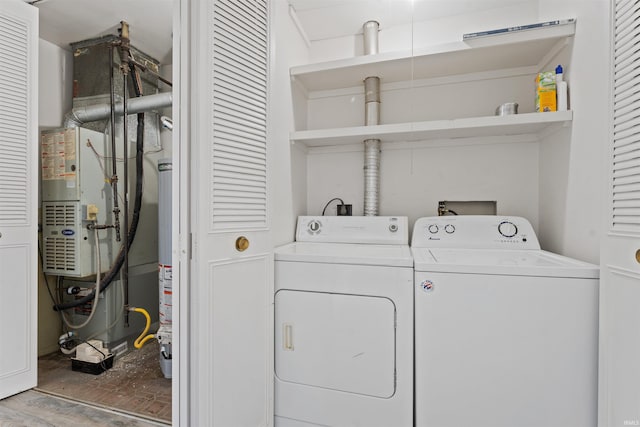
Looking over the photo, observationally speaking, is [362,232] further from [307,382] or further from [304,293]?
[307,382]

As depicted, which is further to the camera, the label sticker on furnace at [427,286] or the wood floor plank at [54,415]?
the wood floor plank at [54,415]

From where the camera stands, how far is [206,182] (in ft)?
4.00

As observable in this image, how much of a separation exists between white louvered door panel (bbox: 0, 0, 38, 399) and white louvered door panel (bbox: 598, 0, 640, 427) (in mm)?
3094

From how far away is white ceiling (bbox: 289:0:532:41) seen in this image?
210 cm

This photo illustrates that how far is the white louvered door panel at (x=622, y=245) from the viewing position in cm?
103

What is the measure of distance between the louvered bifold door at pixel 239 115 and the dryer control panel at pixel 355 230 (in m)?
0.71

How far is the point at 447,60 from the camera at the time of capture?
6.50ft

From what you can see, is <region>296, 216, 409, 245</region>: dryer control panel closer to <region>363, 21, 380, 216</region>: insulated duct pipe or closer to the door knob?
<region>363, 21, 380, 216</region>: insulated duct pipe

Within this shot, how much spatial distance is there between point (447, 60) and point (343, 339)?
1.85 m

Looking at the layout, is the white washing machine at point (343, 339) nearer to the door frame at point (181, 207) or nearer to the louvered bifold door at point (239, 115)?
the louvered bifold door at point (239, 115)

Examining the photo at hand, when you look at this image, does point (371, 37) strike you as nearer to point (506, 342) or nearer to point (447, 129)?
point (447, 129)

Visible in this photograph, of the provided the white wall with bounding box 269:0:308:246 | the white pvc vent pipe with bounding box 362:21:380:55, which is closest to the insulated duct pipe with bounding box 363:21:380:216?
the white pvc vent pipe with bounding box 362:21:380:55

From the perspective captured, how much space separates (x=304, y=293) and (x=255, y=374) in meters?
0.44

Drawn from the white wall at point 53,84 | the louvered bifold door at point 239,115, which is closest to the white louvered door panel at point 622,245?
the louvered bifold door at point 239,115
